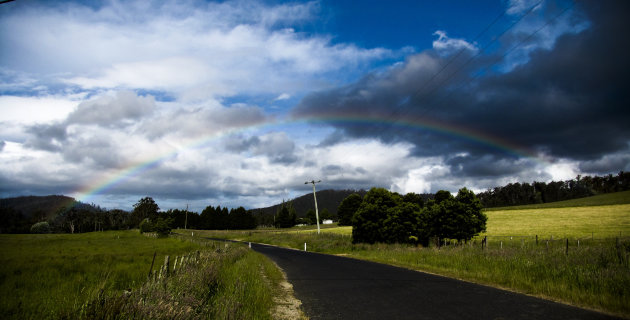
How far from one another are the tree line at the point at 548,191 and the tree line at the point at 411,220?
132692 mm

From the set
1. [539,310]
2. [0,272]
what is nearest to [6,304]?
[0,272]

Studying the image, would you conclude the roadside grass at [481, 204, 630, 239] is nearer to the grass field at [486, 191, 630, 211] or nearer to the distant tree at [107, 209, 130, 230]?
the grass field at [486, 191, 630, 211]

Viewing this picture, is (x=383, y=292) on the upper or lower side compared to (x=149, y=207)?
lower

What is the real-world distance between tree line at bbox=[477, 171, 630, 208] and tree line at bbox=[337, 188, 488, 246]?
133m

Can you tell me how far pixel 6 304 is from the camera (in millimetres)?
11570

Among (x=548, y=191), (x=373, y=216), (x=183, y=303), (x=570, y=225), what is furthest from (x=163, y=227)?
(x=548, y=191)

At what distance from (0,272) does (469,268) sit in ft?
83.4

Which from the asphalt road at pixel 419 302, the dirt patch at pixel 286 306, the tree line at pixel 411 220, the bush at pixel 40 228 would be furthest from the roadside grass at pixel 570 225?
the bush at pixel 40 228

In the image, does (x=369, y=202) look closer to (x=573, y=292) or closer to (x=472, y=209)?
(x=472, y=209)

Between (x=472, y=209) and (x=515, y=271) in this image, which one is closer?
(x=515, y=271)

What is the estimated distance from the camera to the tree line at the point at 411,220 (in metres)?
42.1

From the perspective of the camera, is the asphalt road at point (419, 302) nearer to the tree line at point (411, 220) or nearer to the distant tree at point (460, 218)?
the tree line at point (411, 220)

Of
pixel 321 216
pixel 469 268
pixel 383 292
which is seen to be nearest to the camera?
pixel 383 292

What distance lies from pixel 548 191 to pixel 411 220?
153278mm
